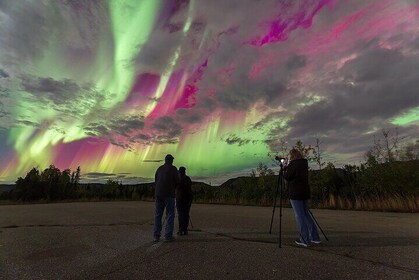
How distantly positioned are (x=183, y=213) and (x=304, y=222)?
3.66m

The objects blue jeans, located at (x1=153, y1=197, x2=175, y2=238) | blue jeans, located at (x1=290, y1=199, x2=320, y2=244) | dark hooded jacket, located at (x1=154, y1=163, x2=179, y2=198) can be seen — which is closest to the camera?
blue jeans, located at (x1=290, y1=199, x2=320, y2=244)

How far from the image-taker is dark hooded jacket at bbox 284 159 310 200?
Answer: 714 cm

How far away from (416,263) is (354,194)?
16.6 meters

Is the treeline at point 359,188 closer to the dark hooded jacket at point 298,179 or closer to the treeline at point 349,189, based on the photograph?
the treeline at point 349,189

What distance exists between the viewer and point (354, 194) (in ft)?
68.1

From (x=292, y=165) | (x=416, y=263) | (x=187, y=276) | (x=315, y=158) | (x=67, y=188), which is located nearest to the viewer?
(x=187, y=276)

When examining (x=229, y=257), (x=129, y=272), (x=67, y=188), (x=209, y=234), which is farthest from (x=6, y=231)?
(x=67, y=188)

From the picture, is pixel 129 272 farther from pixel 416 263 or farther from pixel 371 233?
pixel 371 233

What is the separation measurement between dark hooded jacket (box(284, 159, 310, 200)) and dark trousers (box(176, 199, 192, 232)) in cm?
334

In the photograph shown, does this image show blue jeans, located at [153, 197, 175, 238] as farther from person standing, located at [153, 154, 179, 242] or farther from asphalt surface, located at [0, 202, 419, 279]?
asphalt surface, located at [0, 202, 419, 279]

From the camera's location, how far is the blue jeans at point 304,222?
6996mm

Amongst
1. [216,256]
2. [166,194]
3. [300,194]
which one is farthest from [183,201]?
[300,194]

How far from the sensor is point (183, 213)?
30.6 feet

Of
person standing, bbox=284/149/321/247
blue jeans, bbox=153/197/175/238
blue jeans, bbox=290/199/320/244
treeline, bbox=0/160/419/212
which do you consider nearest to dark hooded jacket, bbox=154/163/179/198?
blue jeans, bbox=153/197/175/238
